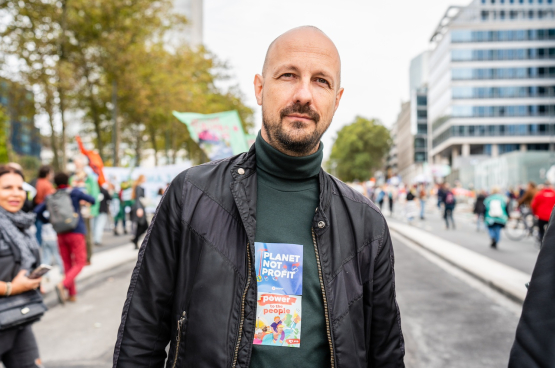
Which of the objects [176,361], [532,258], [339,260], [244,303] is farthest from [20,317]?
[532,258]

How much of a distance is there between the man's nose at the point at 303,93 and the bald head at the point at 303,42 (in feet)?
0.47

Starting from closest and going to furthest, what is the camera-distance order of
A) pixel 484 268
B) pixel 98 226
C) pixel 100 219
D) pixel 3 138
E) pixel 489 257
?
pixel 484 268 → pixel 489 257 → pixel 100 219 → pixel 98 226 → pixel 3 138

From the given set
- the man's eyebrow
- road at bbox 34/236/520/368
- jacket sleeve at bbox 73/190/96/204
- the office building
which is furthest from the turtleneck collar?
the office building

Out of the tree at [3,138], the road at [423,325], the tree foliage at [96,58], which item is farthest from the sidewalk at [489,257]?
the tree at [3,138]

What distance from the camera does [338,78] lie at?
2104mm

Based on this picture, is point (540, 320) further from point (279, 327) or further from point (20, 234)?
point (20, 234)

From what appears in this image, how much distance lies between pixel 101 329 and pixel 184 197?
4.78 meters

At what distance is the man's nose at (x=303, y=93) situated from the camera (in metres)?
1.91

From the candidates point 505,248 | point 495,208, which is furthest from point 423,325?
point 505,248

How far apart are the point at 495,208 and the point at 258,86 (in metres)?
13.5

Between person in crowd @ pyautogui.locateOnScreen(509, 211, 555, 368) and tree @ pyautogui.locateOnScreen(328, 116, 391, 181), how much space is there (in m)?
84.4

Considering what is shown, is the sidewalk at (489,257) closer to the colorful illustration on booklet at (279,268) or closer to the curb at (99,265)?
the colorful illustration on booklet at (279,268)

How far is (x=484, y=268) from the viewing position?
33.6 ft

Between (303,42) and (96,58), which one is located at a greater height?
(96,58)
